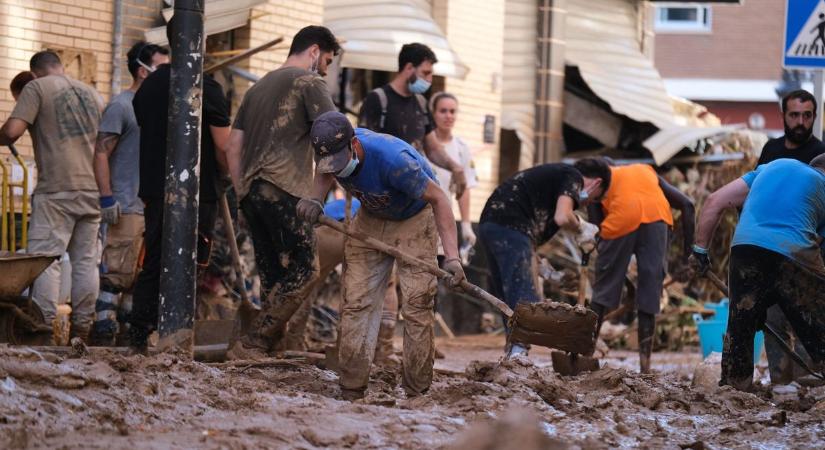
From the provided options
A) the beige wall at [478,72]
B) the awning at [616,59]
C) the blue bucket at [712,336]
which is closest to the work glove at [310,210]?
the blue bucket at [712,336]

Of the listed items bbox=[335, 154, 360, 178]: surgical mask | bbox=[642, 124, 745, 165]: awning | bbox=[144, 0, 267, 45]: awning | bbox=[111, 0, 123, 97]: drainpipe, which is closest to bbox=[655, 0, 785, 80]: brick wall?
bbox=[642, 124, 745, 165]: awning

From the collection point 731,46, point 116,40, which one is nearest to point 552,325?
point 116,40

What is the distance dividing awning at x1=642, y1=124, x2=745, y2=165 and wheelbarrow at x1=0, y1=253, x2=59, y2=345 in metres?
9.16

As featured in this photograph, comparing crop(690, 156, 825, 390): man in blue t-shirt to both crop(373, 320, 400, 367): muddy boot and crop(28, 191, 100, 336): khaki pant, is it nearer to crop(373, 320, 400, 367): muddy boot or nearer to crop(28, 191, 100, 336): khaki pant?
crop(373, 320, 400, 367): muddy boot

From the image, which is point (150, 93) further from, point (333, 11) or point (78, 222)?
point (333, 11)

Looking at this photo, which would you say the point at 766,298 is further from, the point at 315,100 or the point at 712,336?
the point at 712,336

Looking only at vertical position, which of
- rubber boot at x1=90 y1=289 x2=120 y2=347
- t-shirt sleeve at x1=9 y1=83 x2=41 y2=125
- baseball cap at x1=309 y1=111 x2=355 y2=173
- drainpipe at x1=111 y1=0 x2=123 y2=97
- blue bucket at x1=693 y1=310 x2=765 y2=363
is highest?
drainpipe at x1=111 y1=0 x2=123 y2=97

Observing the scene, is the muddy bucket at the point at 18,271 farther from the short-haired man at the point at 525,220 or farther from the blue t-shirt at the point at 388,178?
the short-haired man at the point at 525,220

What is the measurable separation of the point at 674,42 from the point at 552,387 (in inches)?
1229

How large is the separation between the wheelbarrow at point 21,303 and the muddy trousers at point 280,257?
50.4 inches

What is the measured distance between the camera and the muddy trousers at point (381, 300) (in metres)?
7.76

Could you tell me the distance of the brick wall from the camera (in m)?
37.4

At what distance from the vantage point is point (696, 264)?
9.02 m

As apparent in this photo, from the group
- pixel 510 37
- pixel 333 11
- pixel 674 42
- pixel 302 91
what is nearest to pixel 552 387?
pixel 302 91
